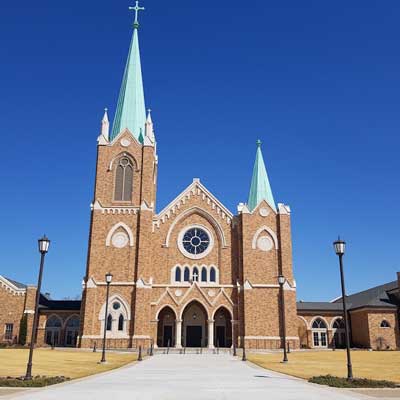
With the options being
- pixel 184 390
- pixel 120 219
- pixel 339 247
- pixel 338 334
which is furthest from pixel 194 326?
pixel 184 390

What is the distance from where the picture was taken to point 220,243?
4662 centimetres

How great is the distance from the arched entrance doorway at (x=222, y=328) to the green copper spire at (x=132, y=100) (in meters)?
20.9

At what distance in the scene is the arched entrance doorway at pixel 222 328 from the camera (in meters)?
45.6

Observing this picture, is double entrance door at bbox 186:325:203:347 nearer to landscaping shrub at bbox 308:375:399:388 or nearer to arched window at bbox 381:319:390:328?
arched window at bbox 381:319:390:328

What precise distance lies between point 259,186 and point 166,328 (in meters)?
17.9

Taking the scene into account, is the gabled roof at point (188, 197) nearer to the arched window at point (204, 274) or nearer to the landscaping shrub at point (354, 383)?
the arched window at point (204, 274)

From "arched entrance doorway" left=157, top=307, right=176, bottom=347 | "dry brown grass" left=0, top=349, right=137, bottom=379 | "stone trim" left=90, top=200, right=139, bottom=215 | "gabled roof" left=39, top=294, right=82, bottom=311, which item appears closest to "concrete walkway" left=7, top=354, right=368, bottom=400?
"dry brown grass" left=0, top=349, right=137, bottom=379

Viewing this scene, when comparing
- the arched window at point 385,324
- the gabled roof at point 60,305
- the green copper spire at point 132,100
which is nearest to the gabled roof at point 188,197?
the green copper spire at point 132,100

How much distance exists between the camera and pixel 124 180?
154 feet

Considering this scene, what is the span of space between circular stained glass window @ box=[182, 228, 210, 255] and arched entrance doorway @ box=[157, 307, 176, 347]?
649cm

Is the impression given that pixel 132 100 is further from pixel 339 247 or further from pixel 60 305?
pixel 339 247

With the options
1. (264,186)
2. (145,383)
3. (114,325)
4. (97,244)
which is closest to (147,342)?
(114,325)

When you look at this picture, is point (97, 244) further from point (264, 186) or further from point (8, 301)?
point (264, 186)

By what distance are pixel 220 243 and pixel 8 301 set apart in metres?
23.6
